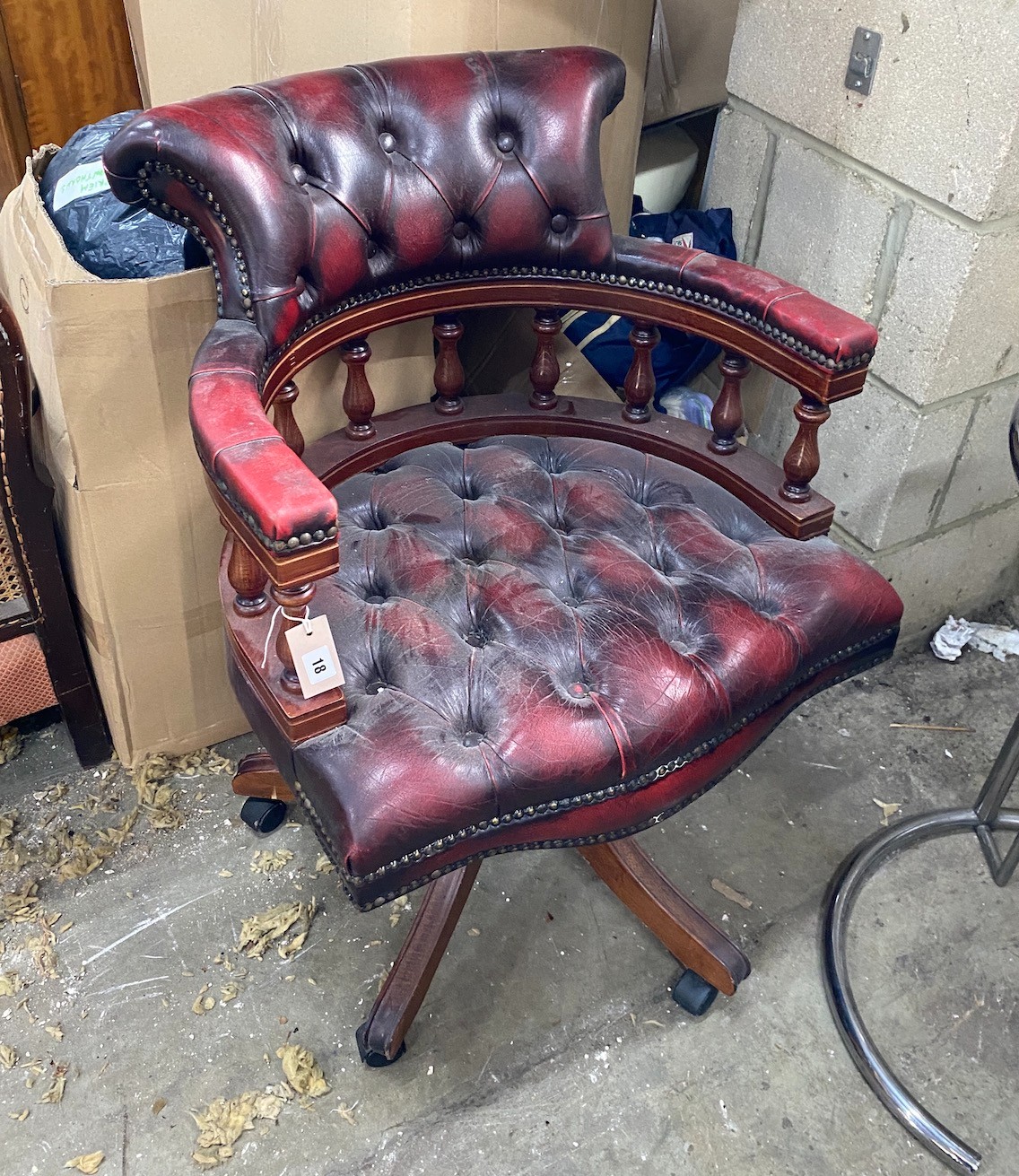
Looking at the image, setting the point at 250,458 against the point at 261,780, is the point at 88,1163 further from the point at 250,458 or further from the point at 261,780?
the point at 250,458

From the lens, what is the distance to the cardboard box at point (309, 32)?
1.41 metres

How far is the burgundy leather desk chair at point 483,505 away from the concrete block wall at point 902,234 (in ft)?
1.29

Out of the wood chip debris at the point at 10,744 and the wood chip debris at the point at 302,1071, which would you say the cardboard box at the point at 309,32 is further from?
the wood chip debris at the point at 302,1071

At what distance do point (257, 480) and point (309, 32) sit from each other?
885 mm

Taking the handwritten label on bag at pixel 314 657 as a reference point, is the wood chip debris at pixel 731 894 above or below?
below

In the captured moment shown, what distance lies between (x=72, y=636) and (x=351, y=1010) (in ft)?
2.20

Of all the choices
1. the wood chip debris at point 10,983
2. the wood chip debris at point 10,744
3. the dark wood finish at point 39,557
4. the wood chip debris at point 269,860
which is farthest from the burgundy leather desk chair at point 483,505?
the wood chip debris at point 10,744

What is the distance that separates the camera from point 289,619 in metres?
0.96

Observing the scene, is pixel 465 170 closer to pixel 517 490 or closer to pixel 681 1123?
pixel 517 490

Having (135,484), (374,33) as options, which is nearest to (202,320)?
(135,484)

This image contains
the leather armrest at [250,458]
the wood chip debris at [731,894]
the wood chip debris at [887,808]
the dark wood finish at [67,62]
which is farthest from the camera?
the dark wood finish at [67,62]

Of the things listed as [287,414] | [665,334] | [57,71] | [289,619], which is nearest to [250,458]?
[289,619]

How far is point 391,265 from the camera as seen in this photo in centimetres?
127

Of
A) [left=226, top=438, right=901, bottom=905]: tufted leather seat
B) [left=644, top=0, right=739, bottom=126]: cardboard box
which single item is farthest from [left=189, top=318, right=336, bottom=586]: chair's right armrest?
[left=644, top=0, right=739, bottom=126]: cardboard box
